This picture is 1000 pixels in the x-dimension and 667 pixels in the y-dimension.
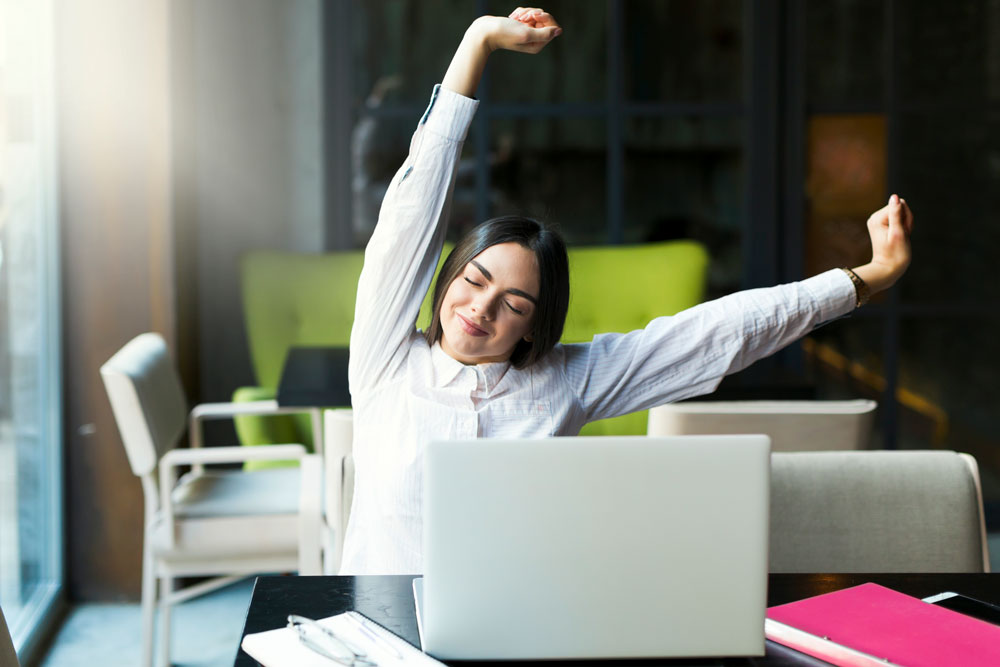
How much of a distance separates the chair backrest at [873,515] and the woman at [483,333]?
208mm

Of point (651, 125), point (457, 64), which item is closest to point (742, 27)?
point (651, 125)

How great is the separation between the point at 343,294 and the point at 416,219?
2158 millimetres

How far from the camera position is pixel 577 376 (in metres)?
1.47

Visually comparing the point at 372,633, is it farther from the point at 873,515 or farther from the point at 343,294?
the point at 343,294

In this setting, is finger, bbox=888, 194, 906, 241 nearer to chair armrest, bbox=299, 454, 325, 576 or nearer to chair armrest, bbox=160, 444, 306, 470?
chair armrest, bbox=299, 454, 325, 576

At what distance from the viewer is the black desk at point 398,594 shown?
0.99 m

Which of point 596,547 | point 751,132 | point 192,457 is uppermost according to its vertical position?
point 751,132

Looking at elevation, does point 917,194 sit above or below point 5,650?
above

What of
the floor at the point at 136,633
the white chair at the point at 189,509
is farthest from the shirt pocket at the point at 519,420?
the floor at the point at 136,633

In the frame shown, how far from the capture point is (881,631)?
3.35 ft

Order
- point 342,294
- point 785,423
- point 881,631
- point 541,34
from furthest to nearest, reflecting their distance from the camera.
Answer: point 342,294 < point 785,423 < point 541,34 < point 881,631

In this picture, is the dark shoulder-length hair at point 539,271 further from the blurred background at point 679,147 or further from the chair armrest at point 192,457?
the blurred background at point 679,147

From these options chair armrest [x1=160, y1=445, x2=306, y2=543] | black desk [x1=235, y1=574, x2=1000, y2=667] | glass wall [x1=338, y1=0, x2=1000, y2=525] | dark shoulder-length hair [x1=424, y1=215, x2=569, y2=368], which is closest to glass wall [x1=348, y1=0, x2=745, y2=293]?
glass wall [x1=338, y1=0, x2=1000, y2=525]

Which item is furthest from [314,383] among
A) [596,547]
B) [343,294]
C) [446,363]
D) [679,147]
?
[679,147]
